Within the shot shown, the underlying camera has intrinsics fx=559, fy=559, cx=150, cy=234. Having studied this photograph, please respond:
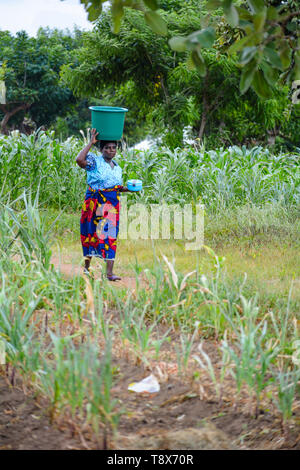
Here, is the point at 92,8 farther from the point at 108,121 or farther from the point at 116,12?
the point at 108,121

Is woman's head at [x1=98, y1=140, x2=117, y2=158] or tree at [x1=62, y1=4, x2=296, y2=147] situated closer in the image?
woman's head at [x1=98, y1=140, x2=117, y2=158]

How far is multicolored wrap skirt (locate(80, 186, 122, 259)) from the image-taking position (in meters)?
5.34

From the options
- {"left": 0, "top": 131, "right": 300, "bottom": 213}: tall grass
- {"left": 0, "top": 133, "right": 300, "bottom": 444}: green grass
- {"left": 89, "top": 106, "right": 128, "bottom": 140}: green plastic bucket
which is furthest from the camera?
{"left": 0, "top": 131, "right": 300, "bottom": 213}: tall grass

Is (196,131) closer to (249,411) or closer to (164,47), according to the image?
(164,47)

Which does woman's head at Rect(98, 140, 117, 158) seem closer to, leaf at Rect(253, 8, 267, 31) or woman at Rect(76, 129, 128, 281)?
woman at Rect(76, 129, 128, 281)

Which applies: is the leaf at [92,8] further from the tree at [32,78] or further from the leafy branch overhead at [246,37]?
the tree at [32,78]

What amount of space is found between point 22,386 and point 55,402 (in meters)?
0.45

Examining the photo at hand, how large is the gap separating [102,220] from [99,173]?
0.45 metres

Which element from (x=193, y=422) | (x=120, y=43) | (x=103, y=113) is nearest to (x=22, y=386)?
(x=193, y=422)

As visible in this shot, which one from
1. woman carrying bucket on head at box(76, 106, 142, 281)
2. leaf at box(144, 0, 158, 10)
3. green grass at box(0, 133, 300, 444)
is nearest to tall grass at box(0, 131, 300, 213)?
green grass at box(0, 133, 300, 444)

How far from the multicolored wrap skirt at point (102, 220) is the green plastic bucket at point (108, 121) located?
516mm

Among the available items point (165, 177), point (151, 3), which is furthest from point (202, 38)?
point (165, 177)

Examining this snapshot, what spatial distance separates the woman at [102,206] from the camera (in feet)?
17.4

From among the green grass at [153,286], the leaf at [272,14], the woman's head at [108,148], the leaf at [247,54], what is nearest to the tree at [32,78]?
the green grass at [153,286]
